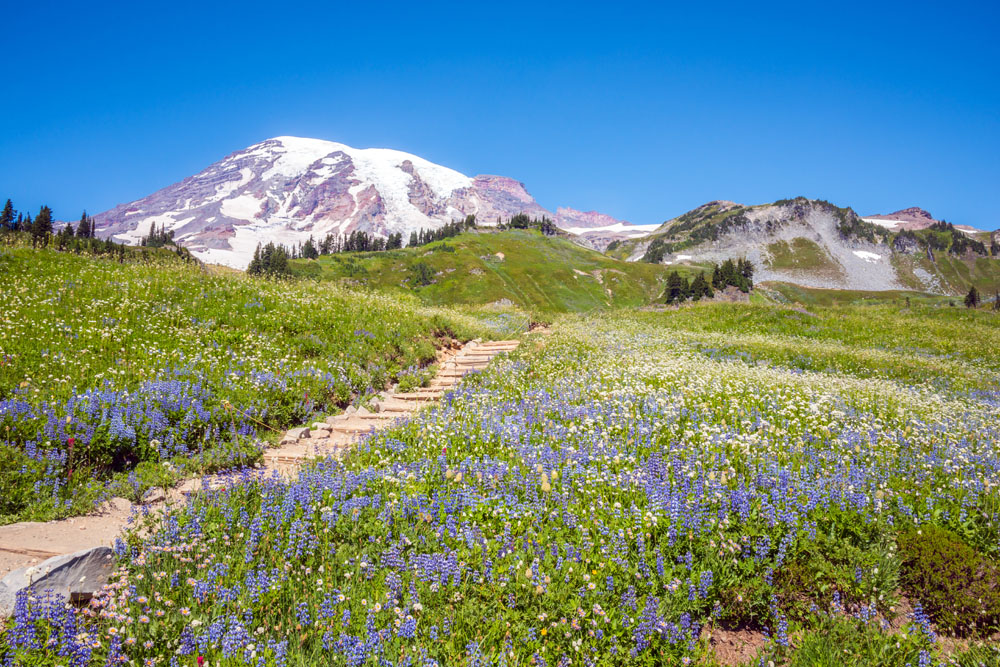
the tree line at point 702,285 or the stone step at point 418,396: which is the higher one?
the tree line at point 702,285

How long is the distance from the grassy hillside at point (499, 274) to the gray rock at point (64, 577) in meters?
94.0

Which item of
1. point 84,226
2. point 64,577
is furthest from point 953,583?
point 84,226

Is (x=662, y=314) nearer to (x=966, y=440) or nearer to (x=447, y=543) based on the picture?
(x=966, y=440)

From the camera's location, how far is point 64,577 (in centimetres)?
440

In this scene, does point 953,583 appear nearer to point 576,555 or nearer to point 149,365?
point 576,555

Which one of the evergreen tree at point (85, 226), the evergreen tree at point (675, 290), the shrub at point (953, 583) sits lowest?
the shrub at point (953, 583)

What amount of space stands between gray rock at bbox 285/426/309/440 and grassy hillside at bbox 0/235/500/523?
52 centimetres

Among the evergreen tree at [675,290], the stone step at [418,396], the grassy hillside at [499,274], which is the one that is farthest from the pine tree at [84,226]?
the stone step at [418,396]

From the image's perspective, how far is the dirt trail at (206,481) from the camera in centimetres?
548

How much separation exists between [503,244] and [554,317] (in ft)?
459

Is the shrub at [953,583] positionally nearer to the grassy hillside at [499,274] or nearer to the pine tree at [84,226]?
the grassy hillside at [499,274]

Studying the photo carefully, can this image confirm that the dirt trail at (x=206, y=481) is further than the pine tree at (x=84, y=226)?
No

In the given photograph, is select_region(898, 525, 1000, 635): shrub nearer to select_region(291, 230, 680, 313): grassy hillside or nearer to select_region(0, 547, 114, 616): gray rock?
select_region(0, 547, 114, 616): gray rock

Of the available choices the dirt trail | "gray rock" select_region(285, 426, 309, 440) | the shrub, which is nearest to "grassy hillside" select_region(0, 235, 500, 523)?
the dirt trail
